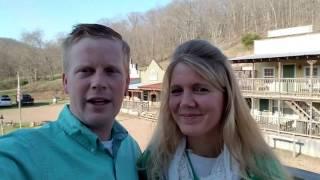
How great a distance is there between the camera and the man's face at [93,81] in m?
2.13

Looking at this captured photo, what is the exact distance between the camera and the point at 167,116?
2.99 meters

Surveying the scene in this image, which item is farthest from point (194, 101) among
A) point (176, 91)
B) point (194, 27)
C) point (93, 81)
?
point (194, 27)

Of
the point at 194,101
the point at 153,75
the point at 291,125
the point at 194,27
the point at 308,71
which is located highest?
the point at 194,27

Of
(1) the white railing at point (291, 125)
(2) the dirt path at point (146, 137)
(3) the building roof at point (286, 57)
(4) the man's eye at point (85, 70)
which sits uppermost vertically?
(3) the building roof at point (286, 57)

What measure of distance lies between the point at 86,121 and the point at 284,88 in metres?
23.1

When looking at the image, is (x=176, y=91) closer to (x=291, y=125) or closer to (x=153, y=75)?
(x=291, y=125)

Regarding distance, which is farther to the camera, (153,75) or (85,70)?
(153,75)

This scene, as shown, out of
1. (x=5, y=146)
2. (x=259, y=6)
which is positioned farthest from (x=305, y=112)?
(x=259, y=6)

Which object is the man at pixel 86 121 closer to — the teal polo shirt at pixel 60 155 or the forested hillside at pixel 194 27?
the teal polo shirt at pixel 60 155

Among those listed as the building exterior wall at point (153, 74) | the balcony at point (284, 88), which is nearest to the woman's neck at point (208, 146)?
the balcony at point (284, 88)

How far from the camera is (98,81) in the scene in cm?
210

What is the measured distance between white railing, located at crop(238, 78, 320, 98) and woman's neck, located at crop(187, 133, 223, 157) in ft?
56.7

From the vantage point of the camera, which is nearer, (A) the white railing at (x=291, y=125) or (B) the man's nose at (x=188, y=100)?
(B) the man's nose at (x=188, y=100)

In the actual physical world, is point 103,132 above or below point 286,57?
below
